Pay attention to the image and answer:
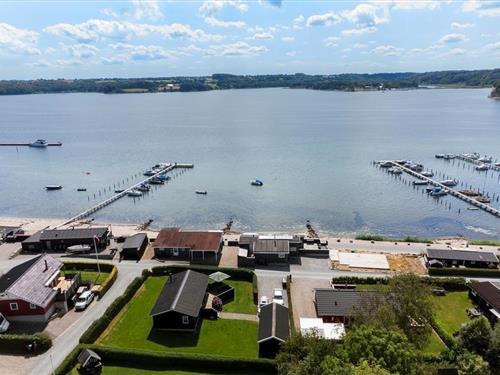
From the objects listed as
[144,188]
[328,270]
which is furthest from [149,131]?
[328,270]

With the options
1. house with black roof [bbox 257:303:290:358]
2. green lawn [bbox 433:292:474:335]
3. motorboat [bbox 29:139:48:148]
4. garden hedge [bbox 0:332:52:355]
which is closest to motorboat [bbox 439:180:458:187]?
green lawn [bbox 433:292:474:335]

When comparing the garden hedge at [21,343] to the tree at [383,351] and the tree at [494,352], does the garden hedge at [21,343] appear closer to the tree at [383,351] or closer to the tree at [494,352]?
the tree at [383,351]

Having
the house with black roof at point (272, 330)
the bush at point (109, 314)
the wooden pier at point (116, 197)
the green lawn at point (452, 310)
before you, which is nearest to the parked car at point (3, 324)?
the bush at point (109, 314)

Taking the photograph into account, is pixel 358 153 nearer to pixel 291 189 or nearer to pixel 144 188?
pixel 291 189

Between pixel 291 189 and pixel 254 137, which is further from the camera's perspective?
pixel 254 137

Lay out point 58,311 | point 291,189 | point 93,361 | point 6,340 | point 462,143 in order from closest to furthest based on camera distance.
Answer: point 93,361 → point 6,340 → point 58,311 → point 291,189 → point 462,143

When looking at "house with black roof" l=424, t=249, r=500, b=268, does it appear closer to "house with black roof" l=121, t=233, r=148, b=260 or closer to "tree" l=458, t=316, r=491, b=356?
"tree" l=458, t=316, r=491, b=356
